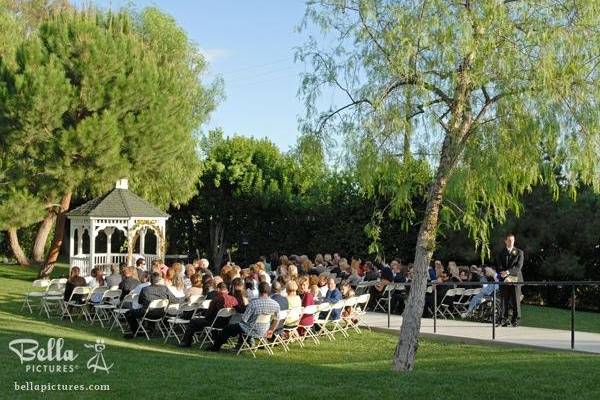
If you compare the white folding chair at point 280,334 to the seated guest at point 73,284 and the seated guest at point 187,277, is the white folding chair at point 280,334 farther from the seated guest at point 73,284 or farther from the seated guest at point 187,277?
the seated guest at point 73,284

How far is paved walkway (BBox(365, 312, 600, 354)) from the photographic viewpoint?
13945 millimetres

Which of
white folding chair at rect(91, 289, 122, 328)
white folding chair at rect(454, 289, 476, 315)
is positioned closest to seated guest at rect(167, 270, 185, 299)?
white folding chair at rect(91, 289, 122, 328)

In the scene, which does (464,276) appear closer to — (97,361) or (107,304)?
(107,304)

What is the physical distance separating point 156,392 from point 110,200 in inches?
775

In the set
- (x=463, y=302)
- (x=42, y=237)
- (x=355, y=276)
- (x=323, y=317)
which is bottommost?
(x=323, y=317)

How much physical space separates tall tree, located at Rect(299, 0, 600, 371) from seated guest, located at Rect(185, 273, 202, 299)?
608cm

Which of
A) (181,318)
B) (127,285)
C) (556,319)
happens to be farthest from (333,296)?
(556,319)

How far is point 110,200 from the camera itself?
27297mm

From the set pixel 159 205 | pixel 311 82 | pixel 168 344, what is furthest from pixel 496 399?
pixel 159 205

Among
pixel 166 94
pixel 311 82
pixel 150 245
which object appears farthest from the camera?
pixel 150 245

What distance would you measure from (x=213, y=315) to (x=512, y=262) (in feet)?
20.9

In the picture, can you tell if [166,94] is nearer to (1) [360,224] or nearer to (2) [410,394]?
(1) [360,224]

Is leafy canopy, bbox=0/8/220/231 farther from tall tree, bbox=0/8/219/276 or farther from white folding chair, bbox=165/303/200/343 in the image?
white folding chair, bbox=165/303/200/343

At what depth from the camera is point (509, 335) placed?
15.1m
